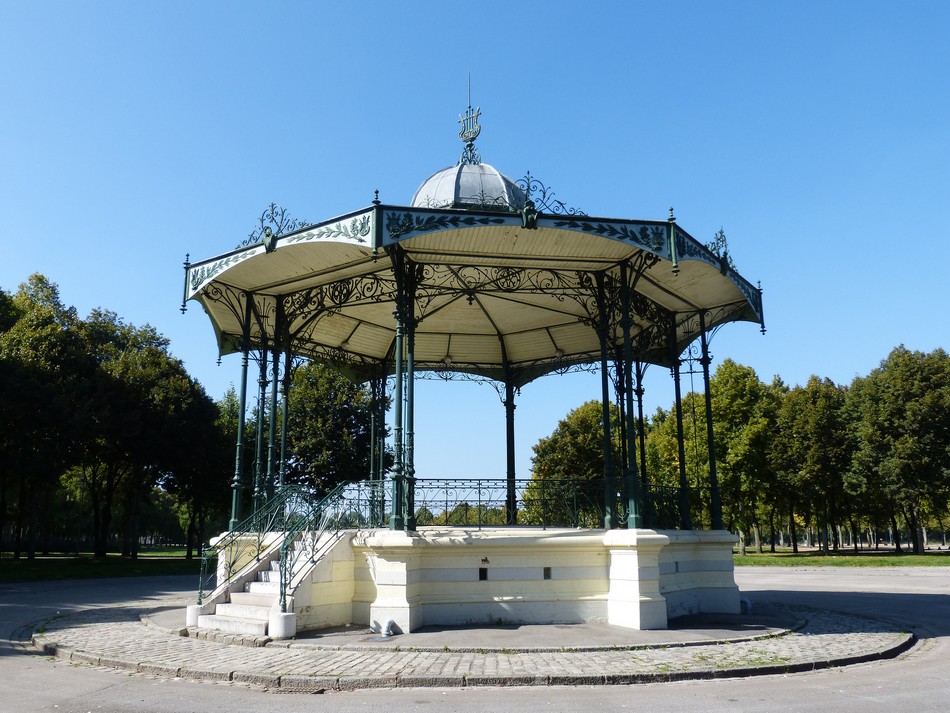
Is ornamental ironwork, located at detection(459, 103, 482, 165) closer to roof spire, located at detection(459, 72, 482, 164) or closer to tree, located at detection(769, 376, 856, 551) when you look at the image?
roof spire, located at detection(459, 72, 482, 164)

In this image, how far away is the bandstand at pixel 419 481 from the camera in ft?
40.2

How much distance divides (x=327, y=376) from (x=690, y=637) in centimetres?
3234

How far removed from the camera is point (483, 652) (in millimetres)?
10141

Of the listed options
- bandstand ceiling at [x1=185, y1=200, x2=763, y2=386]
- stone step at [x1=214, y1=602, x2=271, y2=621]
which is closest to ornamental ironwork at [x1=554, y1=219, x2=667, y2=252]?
bandstand ceiling at [x1=185, y1=200, x2=763, y2=386]

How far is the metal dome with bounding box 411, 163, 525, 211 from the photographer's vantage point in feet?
50.8

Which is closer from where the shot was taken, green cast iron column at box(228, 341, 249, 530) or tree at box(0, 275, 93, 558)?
green cast iron column at box(228, 341, 249, 530)

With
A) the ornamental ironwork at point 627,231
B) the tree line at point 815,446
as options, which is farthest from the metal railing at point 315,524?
the tree line at point 815,446

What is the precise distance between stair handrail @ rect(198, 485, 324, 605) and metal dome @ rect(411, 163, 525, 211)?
6764mm

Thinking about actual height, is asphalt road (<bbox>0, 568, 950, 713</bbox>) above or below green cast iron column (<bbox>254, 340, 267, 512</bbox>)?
below

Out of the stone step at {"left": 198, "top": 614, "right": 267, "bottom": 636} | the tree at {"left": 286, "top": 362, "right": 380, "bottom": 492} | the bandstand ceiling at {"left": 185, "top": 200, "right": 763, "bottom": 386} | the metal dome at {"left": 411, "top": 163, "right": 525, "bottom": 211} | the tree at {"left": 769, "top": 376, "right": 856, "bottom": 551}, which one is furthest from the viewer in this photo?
the tree at {"left": 769, "top": 376, "right": 856, "bottom": 551}

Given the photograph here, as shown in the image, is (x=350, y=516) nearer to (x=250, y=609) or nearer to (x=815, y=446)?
(x=250, y=609)

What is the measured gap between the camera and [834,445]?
49031mm

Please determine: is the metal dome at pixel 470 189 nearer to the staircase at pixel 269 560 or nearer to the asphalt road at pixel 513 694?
the staircase at pixel 269 560

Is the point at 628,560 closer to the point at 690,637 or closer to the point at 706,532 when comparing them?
the point at 690,637
